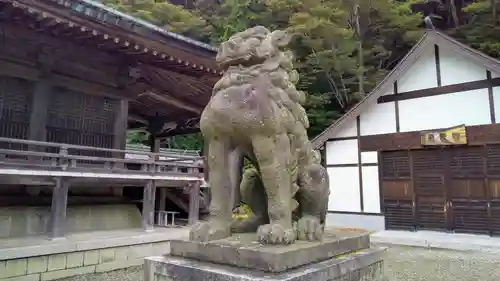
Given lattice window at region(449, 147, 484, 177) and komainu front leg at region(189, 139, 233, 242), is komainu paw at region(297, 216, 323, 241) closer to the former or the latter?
komainu front leg at region(189, 139, 233, 242)

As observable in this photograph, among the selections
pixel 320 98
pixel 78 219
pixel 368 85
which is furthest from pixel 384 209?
pixel 78 219

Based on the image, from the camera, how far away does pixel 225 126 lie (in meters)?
2.94

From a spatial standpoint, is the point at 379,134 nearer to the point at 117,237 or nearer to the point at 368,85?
the point at 368,85

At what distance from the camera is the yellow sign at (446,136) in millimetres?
9914

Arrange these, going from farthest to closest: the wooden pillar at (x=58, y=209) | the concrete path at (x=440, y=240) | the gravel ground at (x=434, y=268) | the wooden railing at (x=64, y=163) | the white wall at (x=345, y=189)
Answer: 1. the white wall at (x=345, y=189)
2. the concrete path at (x=440, y=240)
3. the wooden pillar at (x=58, y=209)
4. the wooden railing at (x=64, y=163)
5. the gravel ground at (x=434, y=268)

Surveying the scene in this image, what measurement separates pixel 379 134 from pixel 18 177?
31.2 ft

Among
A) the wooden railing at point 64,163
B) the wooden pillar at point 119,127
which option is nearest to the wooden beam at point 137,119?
the wooden pillar at point 119,127

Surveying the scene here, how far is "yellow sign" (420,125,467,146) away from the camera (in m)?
9.91

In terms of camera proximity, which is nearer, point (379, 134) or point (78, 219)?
point (78, 219)

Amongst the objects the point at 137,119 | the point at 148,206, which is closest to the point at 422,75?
the point at 148,206

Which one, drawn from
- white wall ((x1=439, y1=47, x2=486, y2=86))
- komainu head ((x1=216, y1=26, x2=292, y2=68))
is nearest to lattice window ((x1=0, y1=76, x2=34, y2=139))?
komainu head ((x1=216, y1=26, x2=292, y2=68))

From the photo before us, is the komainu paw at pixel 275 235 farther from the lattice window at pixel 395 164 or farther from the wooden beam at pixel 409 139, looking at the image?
the lattice window at pixel 395 164

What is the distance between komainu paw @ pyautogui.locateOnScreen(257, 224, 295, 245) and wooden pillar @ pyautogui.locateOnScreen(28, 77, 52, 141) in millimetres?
6347

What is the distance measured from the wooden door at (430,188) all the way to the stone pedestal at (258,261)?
26.7ft
